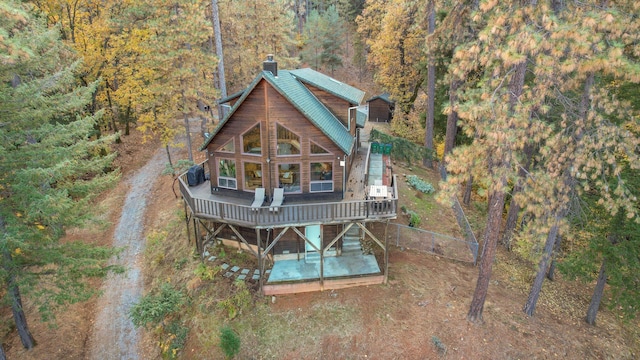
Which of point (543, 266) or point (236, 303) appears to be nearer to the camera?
point (543, 266)

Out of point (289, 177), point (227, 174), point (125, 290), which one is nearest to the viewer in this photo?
point (289, 177)

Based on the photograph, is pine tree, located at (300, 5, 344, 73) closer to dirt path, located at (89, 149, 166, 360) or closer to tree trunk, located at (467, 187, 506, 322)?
dirt path, located at (89, 149, 166, 360)

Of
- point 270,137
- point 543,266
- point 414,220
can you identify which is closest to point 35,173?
point 270,137

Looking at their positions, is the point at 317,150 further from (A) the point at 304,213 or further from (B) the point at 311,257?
(B) the point at 311,257

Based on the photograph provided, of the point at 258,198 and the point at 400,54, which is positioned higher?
the point at 400,54

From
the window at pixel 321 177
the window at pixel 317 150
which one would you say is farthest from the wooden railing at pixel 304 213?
the window at pixel 317 150

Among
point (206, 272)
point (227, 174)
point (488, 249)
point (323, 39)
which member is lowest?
point (206, 272)

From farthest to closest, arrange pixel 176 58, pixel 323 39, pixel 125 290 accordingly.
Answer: pixel 323 39
pixel 176 58
pixel 125 290

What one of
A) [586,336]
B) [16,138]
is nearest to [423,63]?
[586,336]
